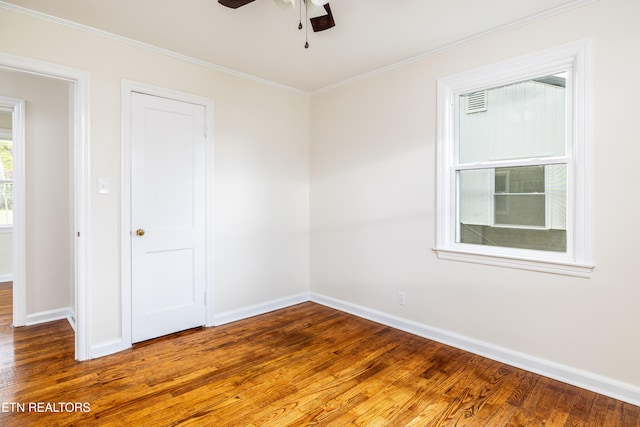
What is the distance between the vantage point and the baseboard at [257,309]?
3461mm

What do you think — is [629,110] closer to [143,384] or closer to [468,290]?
[468,290]

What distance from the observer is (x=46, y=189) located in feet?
11.5

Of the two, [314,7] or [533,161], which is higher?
[314,7]

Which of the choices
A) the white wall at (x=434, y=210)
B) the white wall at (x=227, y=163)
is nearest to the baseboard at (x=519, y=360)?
the white wall at (x=434, y=210)

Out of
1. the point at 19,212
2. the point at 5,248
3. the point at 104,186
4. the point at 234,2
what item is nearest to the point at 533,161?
the point at 234,2

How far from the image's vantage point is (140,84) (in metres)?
2.88

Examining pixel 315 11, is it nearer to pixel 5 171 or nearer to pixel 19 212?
pixel 19 212

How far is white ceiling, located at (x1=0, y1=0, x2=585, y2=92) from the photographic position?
2.31m

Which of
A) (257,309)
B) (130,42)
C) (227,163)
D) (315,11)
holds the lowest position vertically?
(257,309)

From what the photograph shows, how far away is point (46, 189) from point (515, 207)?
172 inches

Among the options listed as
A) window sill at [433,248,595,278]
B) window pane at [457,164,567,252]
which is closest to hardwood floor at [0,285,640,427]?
window sill at [433,248,595,278]

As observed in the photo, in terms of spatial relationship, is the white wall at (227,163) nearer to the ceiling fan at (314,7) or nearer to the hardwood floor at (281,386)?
the hardwood floor at (281,386)

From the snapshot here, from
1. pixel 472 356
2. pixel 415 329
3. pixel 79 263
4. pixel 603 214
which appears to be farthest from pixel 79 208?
pixel 603 214

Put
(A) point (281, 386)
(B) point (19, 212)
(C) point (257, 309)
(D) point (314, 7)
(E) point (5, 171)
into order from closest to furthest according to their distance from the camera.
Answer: (D) point (314, 7) → (A) point (281, 386) → (B) point (19, 212) → (C) point (257, 309) → (E) point (5, 171)
